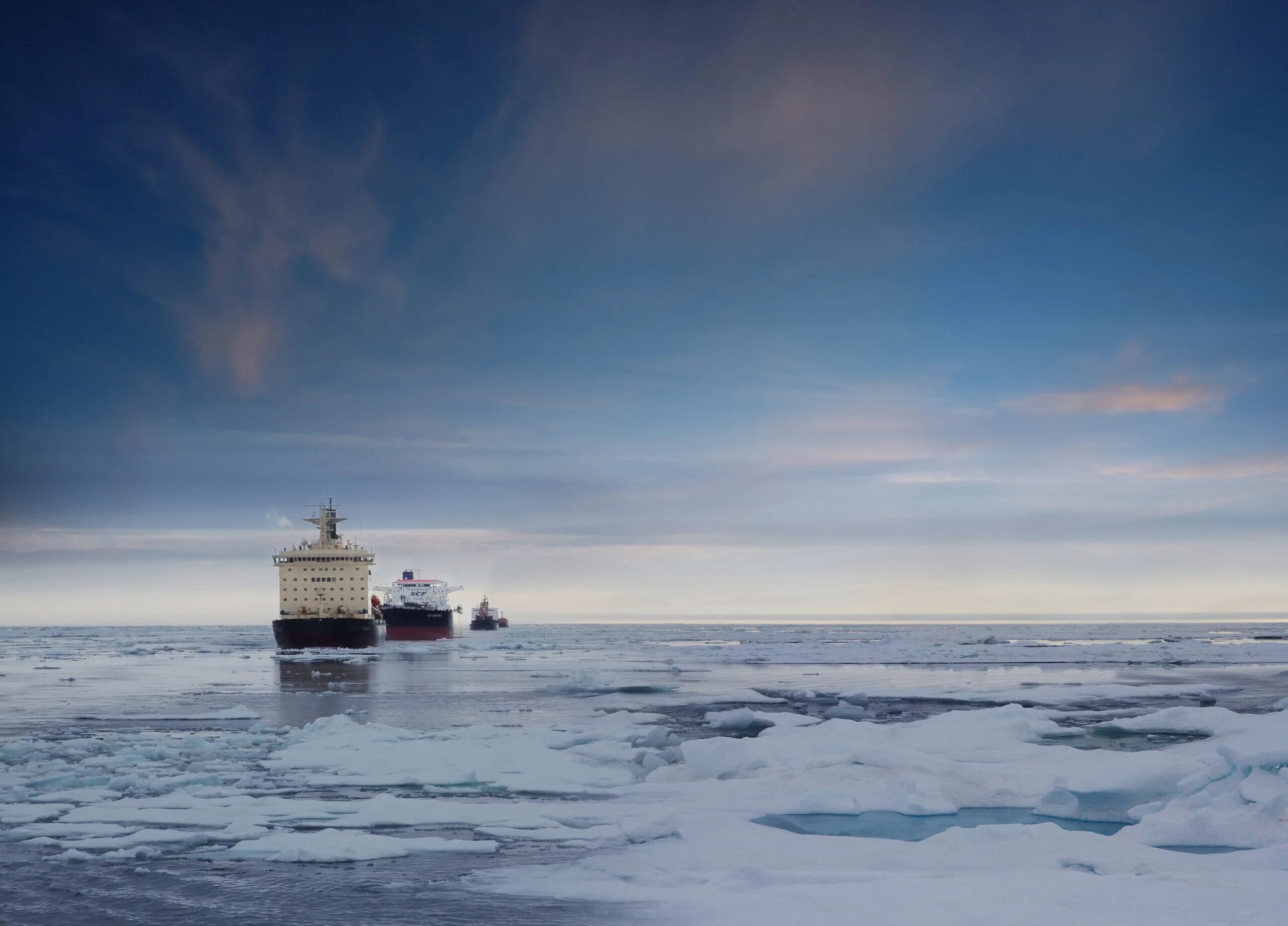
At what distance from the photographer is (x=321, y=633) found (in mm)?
56156

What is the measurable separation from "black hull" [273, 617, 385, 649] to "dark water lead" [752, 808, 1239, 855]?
165 ft

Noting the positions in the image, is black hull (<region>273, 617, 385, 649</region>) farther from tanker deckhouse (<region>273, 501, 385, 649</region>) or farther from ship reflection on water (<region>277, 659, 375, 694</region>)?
ship reflection on water (<region>277, 659, 375, 694</region>)

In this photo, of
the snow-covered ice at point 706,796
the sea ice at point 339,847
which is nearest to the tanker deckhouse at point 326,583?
the snow-covered ice at point 706,796

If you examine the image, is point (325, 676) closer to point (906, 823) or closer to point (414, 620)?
point (906, 823)

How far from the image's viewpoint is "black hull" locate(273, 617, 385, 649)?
55656mm

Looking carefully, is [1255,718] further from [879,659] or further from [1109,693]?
[879,659]

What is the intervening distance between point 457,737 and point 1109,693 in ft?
54.3

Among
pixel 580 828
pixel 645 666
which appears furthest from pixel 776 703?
pixel 645 666

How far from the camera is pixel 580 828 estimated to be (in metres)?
9.24

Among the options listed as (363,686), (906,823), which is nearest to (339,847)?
(906,823)

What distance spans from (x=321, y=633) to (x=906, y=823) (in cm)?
5149

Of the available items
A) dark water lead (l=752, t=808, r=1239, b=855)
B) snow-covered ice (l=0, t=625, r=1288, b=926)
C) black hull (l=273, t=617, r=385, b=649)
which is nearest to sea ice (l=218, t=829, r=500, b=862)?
snow-covered ice (l=0, t=625, r=1288, b=926)

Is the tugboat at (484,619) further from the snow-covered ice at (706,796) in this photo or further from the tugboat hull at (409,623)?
the snow-covered ice at (706,796)

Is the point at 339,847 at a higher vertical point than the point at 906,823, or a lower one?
higher
